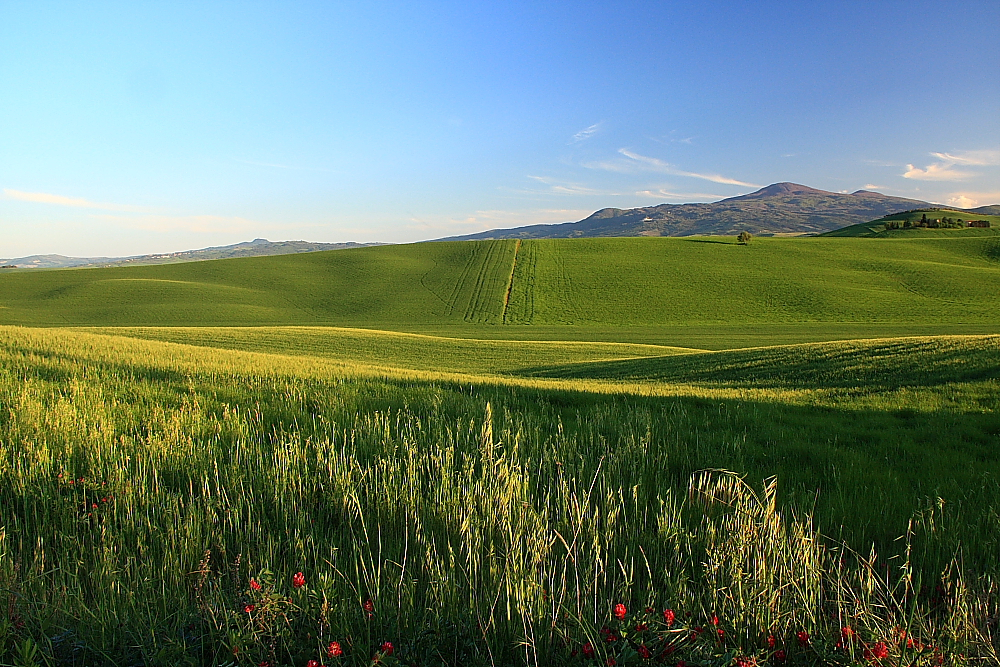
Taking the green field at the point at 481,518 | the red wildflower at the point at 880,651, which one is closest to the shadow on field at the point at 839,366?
the green field at the point at 481,518

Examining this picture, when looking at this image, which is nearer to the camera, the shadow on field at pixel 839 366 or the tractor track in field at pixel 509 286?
the shadow on field at pixel 839 366

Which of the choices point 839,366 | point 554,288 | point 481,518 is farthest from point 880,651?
point 554,288

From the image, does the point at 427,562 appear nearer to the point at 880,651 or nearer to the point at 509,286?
the point at 880,651

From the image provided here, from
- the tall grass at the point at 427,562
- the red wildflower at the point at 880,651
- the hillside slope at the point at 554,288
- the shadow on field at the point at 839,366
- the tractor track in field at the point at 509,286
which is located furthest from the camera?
the tractor track in field at the point at 509,286

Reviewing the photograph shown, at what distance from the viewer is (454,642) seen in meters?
2.60

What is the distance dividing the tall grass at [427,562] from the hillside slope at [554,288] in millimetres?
46474

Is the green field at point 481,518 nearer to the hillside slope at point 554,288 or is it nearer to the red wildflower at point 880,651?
the red wildflower at point 880,651

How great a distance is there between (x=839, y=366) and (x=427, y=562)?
51.4ft

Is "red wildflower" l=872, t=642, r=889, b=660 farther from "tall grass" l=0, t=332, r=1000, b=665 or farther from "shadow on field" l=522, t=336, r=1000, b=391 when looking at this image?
"shadow on field" l=522, t=336, r=1000, b=391

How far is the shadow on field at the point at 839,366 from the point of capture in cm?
1192

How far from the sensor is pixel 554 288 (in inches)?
2616

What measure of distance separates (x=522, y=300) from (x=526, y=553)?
59.2 m

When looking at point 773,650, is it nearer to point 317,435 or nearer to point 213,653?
point 213,653

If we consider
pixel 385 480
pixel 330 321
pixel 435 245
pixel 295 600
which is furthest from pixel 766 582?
pixel 435 245
